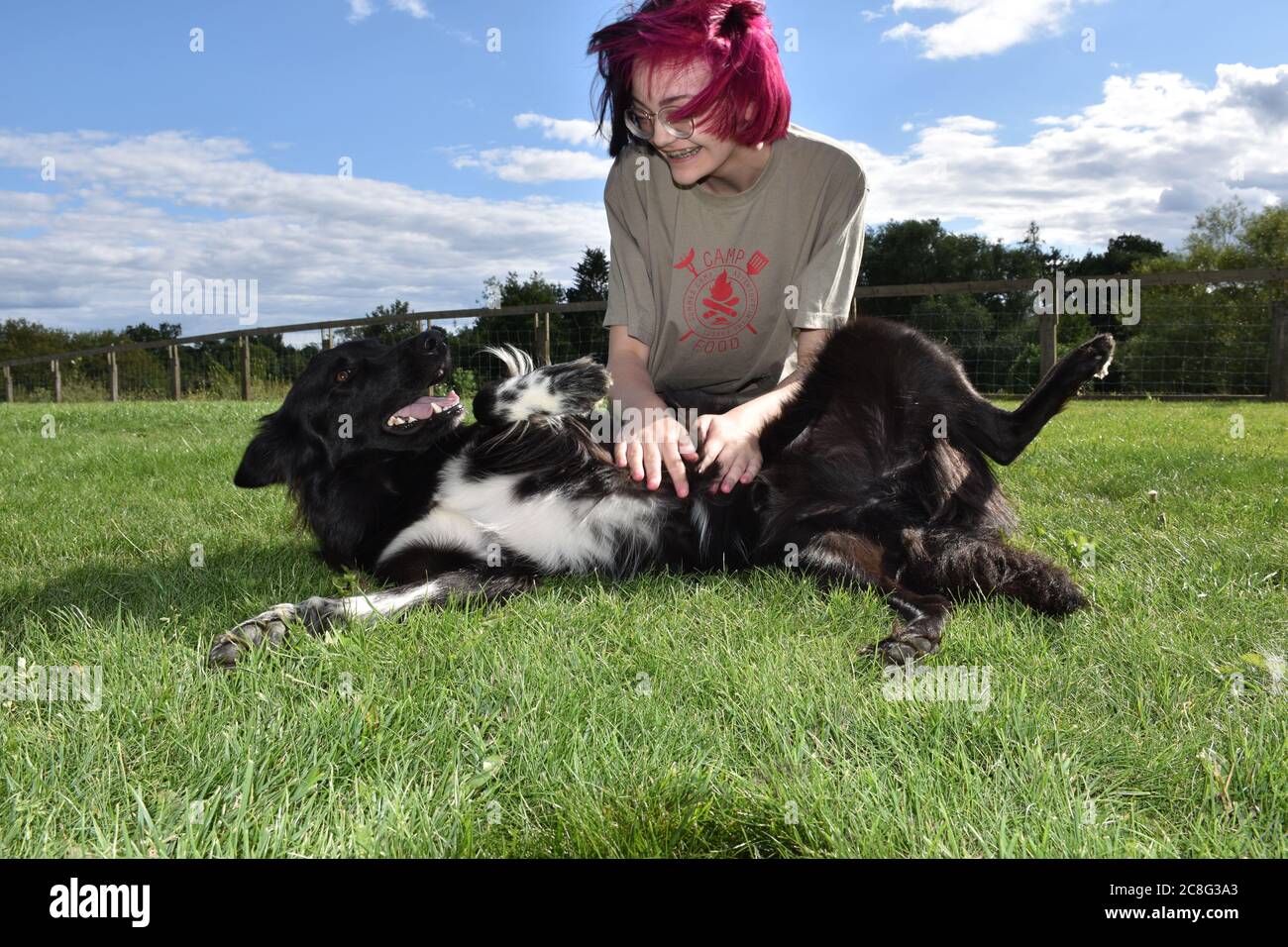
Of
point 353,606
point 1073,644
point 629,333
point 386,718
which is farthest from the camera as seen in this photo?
point 629,333

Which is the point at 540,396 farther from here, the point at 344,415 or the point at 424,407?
the point at 344,415

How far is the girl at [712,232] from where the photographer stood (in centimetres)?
262

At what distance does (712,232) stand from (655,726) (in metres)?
2.24

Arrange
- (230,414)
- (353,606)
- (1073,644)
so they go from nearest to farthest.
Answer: (1073,644), (353,606), (230,414)

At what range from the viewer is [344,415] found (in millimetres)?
2838

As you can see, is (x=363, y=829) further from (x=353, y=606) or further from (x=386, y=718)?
(x=353, y=606)

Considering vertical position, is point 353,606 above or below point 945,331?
below

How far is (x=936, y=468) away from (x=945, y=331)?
943 cm

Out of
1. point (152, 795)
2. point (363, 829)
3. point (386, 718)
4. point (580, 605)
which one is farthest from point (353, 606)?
point (363, 829)

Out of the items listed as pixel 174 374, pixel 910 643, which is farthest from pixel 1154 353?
pixel 174 374

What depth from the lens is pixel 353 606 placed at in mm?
2264

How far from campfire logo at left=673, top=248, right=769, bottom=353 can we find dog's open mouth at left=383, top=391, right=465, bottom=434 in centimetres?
101

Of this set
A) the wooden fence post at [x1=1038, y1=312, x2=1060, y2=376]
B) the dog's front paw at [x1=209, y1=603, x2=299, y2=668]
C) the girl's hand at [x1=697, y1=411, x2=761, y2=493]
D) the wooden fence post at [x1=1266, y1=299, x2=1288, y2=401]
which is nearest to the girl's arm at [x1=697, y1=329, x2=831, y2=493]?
the girl's hand at [x1=697, y1=411, x2=761, y2=493]

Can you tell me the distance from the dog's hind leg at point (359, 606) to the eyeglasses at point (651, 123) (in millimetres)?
1465
